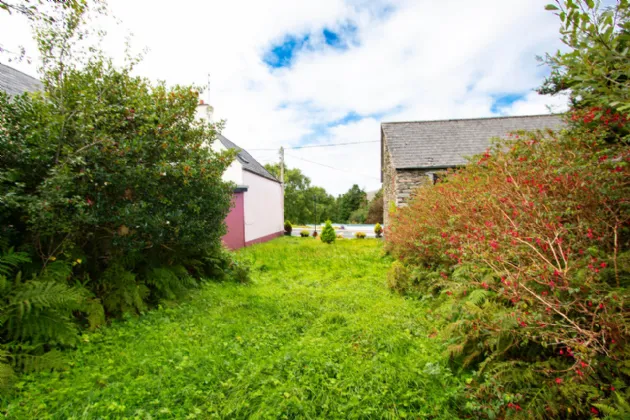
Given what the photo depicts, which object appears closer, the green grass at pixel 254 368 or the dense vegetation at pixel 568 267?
the dense vegetation at pixel 568 267

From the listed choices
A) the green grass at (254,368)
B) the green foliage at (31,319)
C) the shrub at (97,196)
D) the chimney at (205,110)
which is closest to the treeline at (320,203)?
the chimney at (205,110)

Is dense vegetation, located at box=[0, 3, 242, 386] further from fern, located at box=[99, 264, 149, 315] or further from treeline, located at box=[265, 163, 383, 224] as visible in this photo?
treeline, located at box=[265, 163, 383, 224]

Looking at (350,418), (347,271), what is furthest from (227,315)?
(347,271)

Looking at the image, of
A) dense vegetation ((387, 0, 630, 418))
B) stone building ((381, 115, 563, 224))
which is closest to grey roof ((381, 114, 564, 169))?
stone building ((381, 115, 563, 224))

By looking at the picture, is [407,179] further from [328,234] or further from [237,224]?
[237,224]

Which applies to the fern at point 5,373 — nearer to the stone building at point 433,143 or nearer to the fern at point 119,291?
the fern at point 119,291

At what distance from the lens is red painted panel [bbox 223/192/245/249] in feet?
37.0

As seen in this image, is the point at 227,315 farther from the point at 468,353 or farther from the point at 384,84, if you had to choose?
the point at 384,84

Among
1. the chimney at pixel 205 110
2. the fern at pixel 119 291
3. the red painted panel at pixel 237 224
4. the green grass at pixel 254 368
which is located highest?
the chimney at pixel 205 110

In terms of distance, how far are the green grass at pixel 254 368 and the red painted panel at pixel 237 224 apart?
669 cm

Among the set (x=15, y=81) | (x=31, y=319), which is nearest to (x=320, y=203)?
(x=15, y=81)

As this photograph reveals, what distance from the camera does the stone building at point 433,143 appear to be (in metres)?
11.8

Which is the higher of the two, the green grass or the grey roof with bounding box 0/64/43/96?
the grey roof with bounding box 0/64/43/96

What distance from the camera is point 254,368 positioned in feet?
9.37
